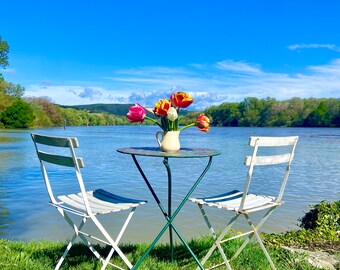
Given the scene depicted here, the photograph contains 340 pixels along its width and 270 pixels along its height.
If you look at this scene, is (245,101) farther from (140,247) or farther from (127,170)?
(140,247)

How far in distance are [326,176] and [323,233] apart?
31.0 feet

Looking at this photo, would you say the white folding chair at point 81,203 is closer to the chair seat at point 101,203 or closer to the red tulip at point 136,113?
the chair seat at point 101,203

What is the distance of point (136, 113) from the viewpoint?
393cm

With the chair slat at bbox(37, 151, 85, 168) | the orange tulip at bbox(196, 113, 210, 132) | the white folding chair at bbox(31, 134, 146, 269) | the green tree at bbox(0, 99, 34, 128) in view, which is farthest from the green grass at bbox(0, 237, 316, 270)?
the green tree at bbox(0, 99, 34, 128)

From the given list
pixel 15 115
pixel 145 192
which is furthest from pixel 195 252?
pixel 15 115

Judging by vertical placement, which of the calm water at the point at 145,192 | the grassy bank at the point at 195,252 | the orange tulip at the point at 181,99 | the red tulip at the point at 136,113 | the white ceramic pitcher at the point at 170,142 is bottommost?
the calm water at the point at 145,192

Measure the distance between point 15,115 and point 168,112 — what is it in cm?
7377

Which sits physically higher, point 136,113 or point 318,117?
point 136,113

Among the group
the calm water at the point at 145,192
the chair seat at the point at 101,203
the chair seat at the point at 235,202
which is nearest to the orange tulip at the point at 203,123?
the chair seat at the point at 235,202

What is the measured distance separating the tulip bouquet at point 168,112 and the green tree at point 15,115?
73.3 m

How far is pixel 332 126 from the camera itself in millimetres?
99688

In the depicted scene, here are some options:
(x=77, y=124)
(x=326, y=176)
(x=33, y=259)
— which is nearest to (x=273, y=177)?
(x=326, y=176)

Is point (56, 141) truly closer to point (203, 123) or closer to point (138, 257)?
point (203, 123)

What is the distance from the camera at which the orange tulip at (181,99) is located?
3865 millimetres
